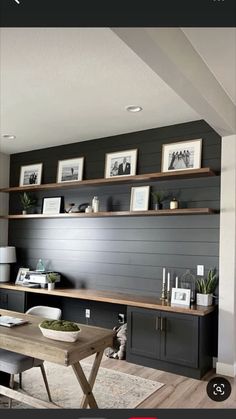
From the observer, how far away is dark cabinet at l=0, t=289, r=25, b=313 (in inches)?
179

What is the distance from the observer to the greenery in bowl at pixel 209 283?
351 cm

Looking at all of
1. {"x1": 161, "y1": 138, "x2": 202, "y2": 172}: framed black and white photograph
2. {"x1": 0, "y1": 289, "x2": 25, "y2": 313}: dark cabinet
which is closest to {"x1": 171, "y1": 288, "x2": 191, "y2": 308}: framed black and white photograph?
{"x1": 161, "y1": 138, "x2": 202, "y2": 172}: framed black and white photograph

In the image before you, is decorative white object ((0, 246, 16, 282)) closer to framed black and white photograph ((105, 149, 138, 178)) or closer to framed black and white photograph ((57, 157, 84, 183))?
framed black and white photograph ((57, 157, 84, 183))

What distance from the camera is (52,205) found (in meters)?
4.85

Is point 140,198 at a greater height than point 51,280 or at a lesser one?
greater

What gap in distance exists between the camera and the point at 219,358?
3373 mm

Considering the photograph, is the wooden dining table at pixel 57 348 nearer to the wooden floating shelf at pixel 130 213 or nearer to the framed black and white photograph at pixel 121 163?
the wooden floating shelf at pixel 130 213

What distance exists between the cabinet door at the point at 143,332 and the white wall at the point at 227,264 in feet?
2.05

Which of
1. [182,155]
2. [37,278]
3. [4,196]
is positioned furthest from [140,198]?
[4,196]

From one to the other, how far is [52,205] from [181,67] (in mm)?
3178

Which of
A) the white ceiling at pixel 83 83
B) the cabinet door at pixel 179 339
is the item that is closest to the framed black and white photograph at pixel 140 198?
the white ceiling at pixel 83 83
